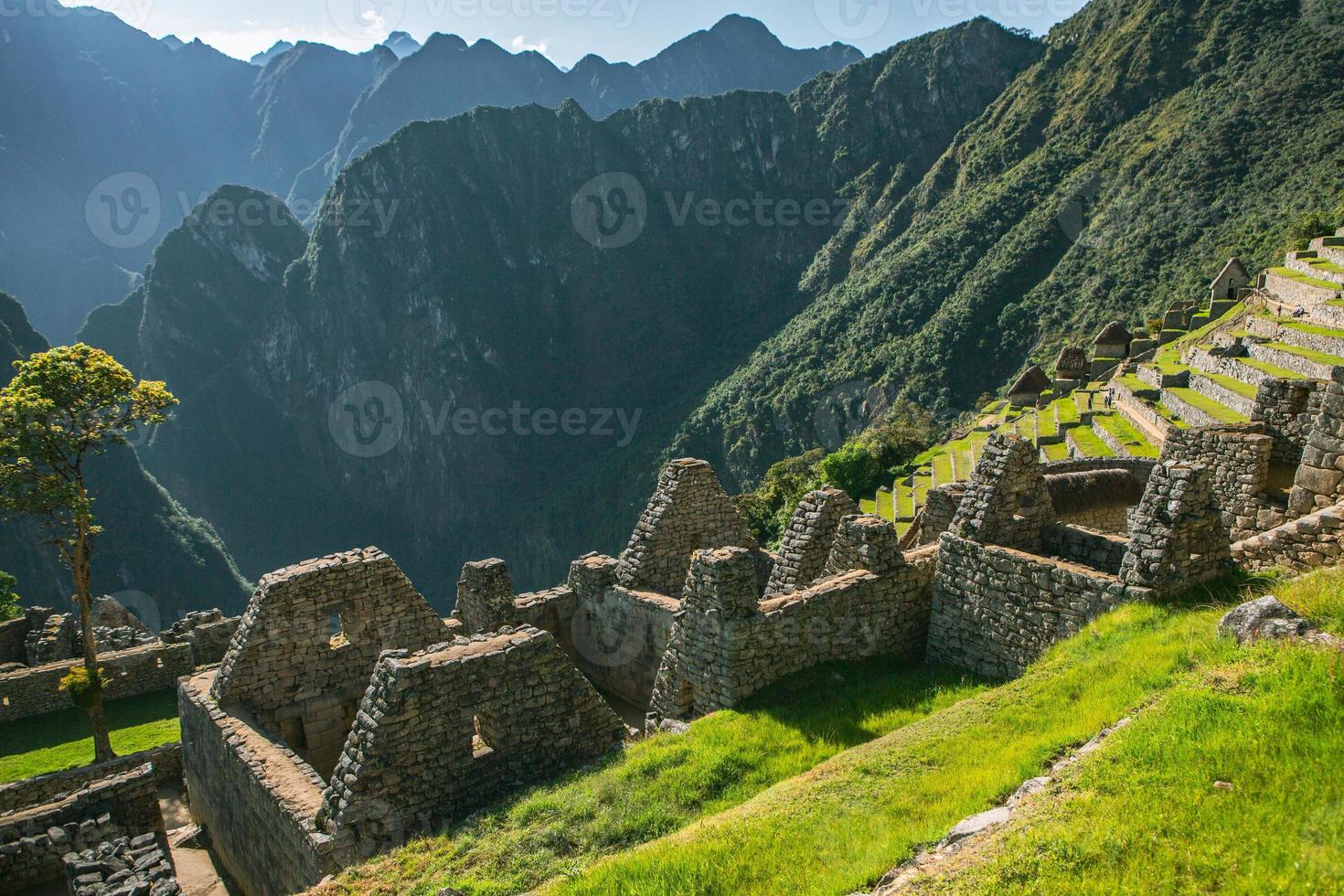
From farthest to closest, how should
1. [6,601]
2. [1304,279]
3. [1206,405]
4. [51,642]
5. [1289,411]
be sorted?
[1304,279]
[6,601]
[1206,405]
[51,642]
[1289,411]

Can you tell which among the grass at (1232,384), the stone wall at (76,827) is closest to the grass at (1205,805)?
the stone wall at (76,827)

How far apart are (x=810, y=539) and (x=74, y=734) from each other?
17.8 metres

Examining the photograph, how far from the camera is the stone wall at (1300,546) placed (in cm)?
711

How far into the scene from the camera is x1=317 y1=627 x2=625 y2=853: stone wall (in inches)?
268

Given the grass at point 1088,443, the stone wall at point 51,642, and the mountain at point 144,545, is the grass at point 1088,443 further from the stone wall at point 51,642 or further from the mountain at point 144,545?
the mountain at point 144,545

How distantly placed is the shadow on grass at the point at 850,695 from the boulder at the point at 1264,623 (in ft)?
8.27

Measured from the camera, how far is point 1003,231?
122 m

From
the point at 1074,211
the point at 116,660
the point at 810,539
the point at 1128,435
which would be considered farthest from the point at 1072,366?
the point at 1074,211

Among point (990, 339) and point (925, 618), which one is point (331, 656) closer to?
point (925, 618)

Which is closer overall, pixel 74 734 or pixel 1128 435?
pixel 74 734

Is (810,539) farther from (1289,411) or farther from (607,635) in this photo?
(1289,411)

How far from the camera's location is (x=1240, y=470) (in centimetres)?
1004

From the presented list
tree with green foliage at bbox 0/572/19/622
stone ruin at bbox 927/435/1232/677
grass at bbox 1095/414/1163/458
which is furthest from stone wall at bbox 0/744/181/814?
grass at bbox 1095/414/1163/458

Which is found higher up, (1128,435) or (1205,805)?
(1205,805)
